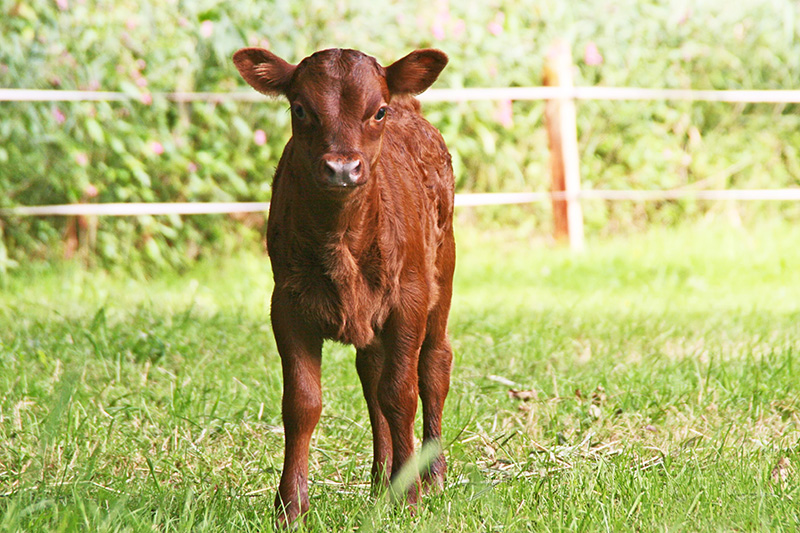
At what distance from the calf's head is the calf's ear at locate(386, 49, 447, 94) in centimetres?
7

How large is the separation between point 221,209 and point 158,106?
0.89m

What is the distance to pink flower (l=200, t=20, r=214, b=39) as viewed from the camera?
7.70 meters

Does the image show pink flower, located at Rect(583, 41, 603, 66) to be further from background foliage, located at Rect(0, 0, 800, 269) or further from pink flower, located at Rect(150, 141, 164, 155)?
pink flower, located at Rect(150, 141, 164, 155)

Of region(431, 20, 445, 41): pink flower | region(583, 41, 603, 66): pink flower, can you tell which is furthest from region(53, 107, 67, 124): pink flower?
region(583, 41, 603, 66): pink flower

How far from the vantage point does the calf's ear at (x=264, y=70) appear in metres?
2.95

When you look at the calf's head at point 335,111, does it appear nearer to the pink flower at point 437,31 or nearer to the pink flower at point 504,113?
the pink flower at point 437,31

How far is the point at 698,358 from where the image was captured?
15.1ft

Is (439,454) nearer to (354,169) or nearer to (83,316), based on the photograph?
(354,169)

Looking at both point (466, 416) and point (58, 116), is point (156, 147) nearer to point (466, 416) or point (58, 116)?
point (58, 116)

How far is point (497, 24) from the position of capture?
9.04 meters

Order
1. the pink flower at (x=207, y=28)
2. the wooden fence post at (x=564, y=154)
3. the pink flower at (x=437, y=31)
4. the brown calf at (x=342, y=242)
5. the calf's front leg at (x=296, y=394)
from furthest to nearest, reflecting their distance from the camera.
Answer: the wooden fence post at (x=564, y=154)
the pink flower at (x=437, y=31)
the pink flower at (x=207, y=28)
the calf's front leg at (x=296, y=394)
the brown calf at (x=342, y=242)

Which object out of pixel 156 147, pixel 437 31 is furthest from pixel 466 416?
pixel 437 31

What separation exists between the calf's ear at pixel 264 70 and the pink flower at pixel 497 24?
6.23 meters

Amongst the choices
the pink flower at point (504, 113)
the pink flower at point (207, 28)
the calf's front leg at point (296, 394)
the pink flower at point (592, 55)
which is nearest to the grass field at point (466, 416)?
the calf's front leg at point (296, 394)
